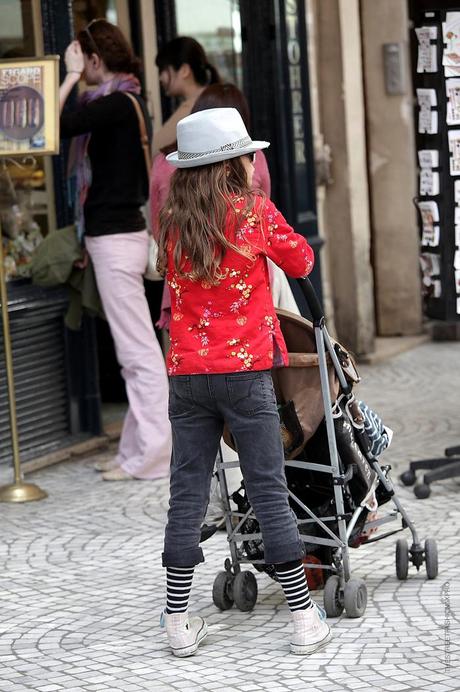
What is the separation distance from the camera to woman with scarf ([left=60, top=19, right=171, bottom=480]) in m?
7.46

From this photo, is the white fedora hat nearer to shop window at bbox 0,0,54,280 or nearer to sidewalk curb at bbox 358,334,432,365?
shop window at bbox 0,0,54,280

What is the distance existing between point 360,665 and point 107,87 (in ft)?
12.4

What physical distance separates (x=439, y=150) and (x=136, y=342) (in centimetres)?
180

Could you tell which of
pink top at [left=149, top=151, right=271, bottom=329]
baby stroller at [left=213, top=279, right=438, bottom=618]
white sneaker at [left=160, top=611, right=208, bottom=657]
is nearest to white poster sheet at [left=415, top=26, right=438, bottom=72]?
pink top at [left=149, top=151, right=271, bottom=329]

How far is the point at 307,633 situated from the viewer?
15.8 ft

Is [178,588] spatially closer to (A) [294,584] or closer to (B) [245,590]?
(A) [294,584]

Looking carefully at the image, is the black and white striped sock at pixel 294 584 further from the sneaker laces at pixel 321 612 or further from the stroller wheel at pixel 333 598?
the stroller wheel at pixel 333 598

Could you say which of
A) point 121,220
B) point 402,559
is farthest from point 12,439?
point 402,559

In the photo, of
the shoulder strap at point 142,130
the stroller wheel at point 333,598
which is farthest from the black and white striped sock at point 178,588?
the shoulder strap at point 142,130

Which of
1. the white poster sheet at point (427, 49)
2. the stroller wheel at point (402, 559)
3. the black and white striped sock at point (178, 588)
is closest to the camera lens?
the black and white striped sock at point (178, 588)

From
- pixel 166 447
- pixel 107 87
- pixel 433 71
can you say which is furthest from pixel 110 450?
pixel 433 71

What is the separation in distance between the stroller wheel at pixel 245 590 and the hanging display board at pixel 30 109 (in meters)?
2.56

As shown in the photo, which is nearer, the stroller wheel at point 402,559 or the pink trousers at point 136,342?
the stroller wheel at point 402,559

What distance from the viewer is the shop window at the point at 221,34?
9.70 m
